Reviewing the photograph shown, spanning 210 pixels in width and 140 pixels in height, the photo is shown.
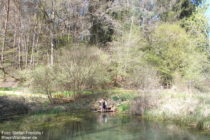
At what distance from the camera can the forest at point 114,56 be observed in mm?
14547

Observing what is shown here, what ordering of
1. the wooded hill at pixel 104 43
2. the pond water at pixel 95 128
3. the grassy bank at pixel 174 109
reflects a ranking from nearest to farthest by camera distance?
the pond water at pixel 95 128 → the grassy bank at pixel 174 109 → the wooded hill at pixel 104 43

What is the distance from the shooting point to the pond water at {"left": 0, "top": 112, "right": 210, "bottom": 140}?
30.0 ft

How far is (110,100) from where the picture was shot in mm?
16094

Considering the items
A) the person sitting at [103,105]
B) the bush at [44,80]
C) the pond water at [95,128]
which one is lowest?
the pond water at [95,128]

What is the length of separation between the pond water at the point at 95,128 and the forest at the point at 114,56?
56.8 inches

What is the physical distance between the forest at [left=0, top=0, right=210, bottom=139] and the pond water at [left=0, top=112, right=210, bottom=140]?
144 centimetres

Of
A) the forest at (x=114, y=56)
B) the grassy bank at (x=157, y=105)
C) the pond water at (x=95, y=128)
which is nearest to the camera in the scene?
the pond water at (x=95, y=128)

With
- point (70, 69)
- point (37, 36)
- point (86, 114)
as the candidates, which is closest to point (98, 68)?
point (70, 69)

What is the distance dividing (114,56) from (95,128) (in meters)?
12.9

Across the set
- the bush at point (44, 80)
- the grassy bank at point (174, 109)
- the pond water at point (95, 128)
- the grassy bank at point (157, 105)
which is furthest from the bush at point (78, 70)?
the grassy bank at point (174, 109)

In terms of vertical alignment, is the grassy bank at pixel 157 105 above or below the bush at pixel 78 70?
below

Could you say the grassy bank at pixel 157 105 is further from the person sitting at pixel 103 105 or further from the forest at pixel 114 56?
→ the person sitting at pixel 103 105

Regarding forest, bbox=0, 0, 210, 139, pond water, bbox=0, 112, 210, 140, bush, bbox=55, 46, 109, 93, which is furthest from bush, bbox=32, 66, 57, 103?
pond water, bbox=0, 112, 210, 140

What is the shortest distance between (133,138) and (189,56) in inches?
530
